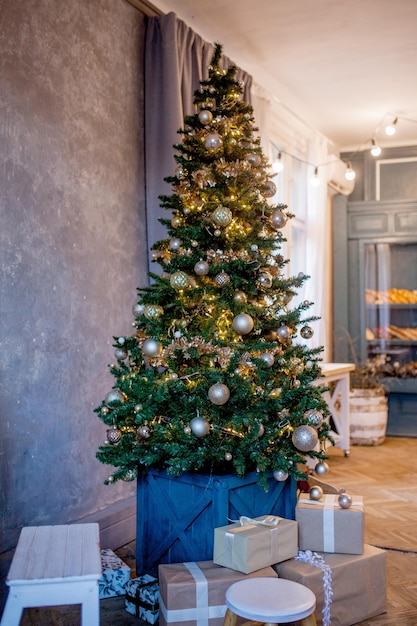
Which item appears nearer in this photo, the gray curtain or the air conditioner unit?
the gray curtain

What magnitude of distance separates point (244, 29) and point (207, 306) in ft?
7.59

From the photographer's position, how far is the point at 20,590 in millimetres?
1572

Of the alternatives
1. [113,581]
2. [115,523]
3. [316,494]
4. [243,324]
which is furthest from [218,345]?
[115,523]

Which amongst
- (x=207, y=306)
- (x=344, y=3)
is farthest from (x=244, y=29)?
(x=207, y=306)

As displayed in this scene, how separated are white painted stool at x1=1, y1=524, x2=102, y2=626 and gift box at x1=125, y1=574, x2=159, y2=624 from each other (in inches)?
20.9

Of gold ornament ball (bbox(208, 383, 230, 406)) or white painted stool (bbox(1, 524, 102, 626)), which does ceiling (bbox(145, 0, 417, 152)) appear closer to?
gold ornament ball (bbox(208, 383, 230, 406))

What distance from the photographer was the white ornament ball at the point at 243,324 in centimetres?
222

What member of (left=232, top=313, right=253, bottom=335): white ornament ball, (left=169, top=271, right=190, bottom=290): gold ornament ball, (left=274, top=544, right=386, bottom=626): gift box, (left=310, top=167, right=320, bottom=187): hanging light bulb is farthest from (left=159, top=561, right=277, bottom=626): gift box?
(left=310, top=167, right=320, bottom=187): hanging light bulb

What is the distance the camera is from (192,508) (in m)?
2.29

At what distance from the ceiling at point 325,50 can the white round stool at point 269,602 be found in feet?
9.99

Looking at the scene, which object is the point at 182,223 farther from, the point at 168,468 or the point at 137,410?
the point at 168,468

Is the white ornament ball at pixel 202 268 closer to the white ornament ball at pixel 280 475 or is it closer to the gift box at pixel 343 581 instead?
the white ornament ball at pixel 280 475

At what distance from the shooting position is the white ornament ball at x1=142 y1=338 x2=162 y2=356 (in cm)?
228

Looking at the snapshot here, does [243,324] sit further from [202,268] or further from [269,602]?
[269,602]
